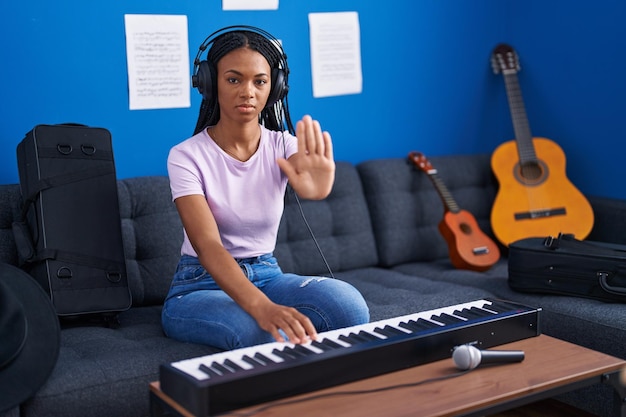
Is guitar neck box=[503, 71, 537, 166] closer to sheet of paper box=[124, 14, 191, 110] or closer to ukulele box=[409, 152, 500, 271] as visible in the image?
ukulele box=[409, 152, 500, 271]

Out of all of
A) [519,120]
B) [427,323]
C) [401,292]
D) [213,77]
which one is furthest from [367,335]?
[519,120]

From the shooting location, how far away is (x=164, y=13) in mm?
2885

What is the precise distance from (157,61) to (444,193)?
1215 mm

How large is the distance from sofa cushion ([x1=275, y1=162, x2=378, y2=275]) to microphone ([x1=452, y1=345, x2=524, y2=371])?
1.22m

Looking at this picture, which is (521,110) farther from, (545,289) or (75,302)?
(75,302)

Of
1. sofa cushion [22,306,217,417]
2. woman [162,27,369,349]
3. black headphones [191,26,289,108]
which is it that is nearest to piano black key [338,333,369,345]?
woman [162,27,369,349]

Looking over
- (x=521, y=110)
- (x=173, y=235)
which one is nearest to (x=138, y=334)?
(x=173, y=235)

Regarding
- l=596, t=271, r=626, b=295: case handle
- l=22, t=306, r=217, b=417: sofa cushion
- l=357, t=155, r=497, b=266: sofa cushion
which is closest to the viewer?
l=22, t=306, r=217, b=417: sofa cushion

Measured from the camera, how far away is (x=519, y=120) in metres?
3.40

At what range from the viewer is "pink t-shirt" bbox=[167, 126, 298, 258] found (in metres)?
2.15

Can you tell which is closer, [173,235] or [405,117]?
[173,235]

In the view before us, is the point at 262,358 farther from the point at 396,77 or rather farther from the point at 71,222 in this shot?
the point at 396,77

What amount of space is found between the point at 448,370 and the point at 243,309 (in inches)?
20.0

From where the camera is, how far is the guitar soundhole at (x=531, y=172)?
3.29 m
